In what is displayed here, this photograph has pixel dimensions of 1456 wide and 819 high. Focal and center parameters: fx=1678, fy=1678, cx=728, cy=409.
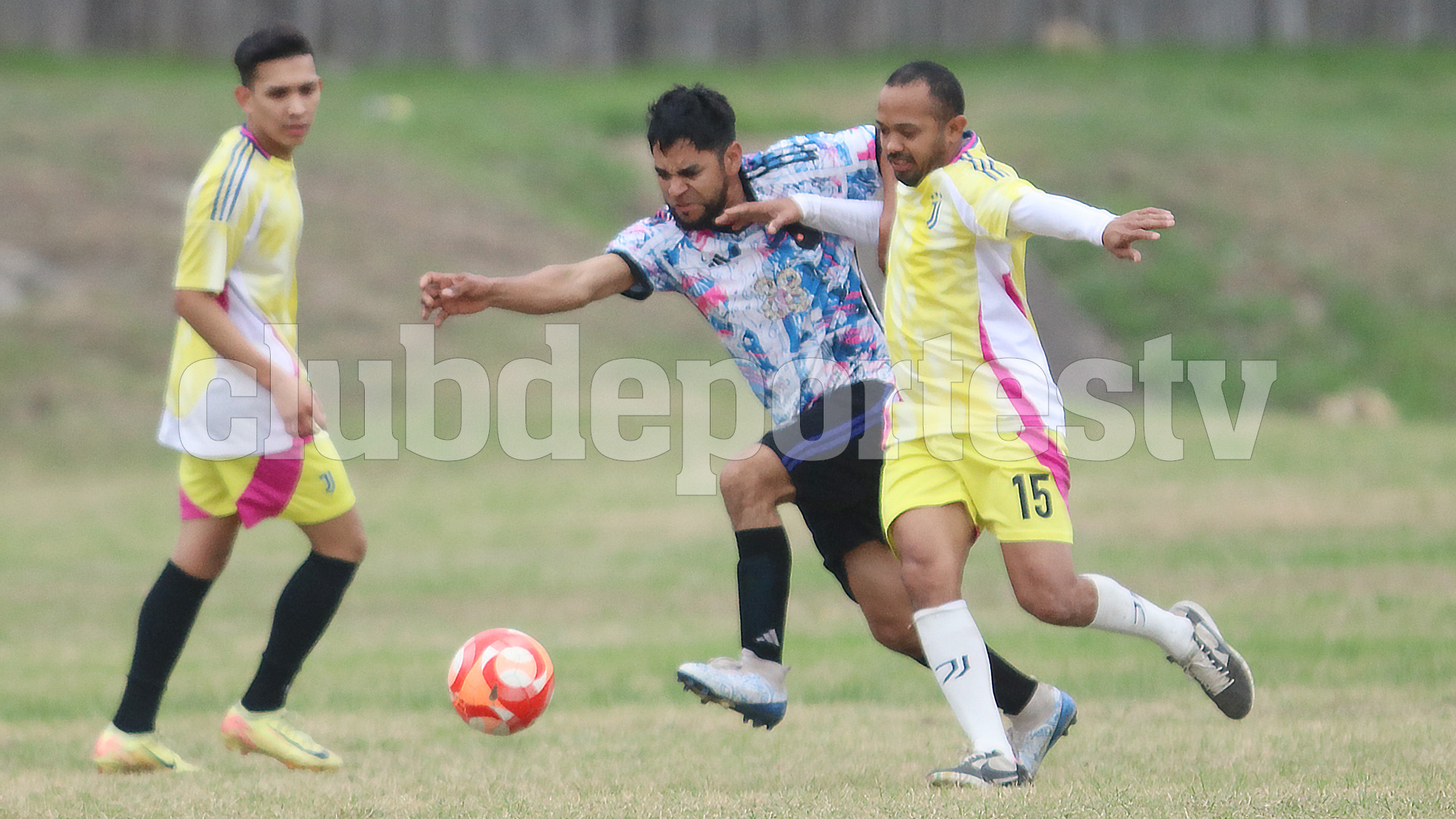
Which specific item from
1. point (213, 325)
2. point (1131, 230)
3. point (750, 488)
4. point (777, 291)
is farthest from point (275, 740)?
point (1131, 230)

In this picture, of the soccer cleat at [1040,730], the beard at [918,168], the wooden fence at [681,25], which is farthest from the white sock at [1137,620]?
the wooden fence at [681,25]

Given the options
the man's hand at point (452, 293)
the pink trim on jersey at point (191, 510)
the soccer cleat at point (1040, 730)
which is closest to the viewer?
the man's hand at point (452, 293)

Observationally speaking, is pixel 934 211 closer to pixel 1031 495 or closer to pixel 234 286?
pixel 1031 495

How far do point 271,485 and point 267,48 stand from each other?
1402mm

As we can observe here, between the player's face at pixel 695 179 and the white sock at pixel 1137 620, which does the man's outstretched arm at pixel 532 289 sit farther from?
the white sock at pixel 1137 620

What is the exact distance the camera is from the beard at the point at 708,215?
5.27 m

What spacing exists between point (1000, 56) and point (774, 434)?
85.9 ft

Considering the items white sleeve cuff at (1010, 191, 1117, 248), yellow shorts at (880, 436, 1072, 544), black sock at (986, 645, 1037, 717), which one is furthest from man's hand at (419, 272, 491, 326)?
black sock at (986, 645, 1037, 717)

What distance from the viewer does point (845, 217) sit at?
5.29 metres

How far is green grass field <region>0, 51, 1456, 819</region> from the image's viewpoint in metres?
5.28

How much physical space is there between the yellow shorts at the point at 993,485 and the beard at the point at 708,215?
0.98 m

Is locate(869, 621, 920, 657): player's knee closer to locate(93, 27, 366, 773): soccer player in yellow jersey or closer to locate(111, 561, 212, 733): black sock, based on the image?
locate(93, 27, 366, 773): soccer player in yellow jersey

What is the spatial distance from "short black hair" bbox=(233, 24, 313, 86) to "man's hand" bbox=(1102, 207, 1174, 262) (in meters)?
2.63

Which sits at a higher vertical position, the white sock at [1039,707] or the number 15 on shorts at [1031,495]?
the number 15 on shorts at [1031,495]
